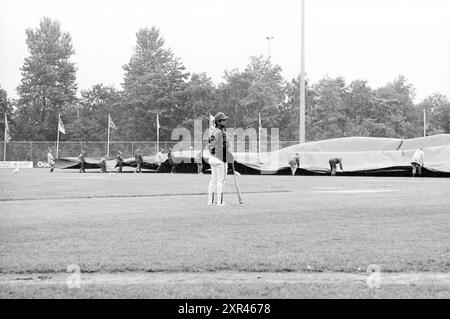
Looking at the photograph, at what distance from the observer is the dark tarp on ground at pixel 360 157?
3659 cm

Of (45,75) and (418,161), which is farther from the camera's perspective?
(45,75)

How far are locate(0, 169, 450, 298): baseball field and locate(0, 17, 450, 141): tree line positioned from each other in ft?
225

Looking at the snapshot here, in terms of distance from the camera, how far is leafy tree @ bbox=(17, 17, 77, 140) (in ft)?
289

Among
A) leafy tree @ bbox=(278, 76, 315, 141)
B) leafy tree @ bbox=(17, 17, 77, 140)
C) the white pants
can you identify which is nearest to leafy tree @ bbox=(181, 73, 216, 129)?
leafy tree @ bbox=(278, 76, 315, 141)

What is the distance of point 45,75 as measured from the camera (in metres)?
88.1

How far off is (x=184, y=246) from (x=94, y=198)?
32.0 ft

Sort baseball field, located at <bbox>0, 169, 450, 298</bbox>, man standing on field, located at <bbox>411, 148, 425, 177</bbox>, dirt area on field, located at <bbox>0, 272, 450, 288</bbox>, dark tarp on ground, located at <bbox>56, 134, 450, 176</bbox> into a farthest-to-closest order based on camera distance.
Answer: dark tarp on ground, located at <bbox>56, 134, 450, 176</bbox> < man standing on field, located at <bbox>411, 148, 425, 177</bbox> < dirt area on field, located at <bbox>0, 272, 450, 288</bbox> < baseball field, located at <bbox>0, 169, 450, 298</bbox>

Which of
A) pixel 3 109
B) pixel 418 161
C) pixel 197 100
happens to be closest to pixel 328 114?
pixel 197 100

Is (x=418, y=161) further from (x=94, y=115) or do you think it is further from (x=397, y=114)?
(x=94, y=115)

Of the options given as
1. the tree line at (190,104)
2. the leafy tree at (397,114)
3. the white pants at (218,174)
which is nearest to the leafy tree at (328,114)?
the tree line at (190,104)

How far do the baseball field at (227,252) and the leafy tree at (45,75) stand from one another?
77.4 metres

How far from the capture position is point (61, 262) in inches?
282

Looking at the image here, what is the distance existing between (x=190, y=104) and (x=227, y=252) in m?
76.5

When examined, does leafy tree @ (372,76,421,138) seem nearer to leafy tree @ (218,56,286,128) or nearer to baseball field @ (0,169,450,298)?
leafy tree @ (218,56,286,128)
